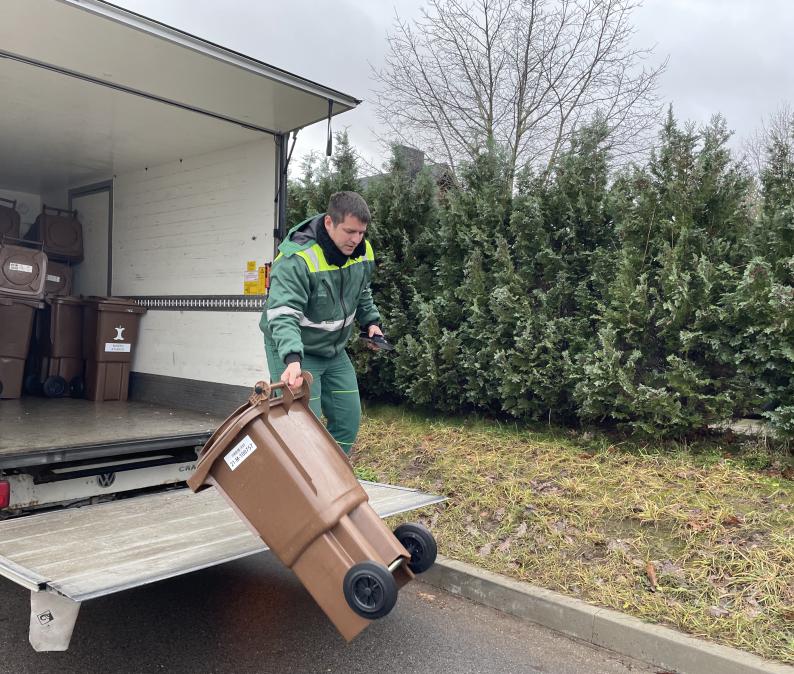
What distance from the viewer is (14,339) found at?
6387mm

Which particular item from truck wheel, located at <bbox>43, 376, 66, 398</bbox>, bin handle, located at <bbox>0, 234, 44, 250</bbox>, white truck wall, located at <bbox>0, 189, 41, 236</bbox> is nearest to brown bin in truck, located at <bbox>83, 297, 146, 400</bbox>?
truck wheel, located at <bbox>43, 376, 66, 398</bbox>

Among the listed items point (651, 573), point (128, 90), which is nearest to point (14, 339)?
point (128, 90)

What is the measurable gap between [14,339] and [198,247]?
2.28 m

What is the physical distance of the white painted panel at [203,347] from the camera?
489 centimetres

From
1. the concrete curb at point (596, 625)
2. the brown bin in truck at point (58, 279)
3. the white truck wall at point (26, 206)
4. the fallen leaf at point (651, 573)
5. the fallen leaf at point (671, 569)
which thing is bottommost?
the concrete curb at point (596, 625)

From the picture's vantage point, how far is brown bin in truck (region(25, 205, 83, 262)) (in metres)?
6.85

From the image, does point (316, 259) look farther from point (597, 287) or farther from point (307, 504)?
point (597, 287)

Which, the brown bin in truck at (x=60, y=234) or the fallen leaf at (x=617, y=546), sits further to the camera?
the brown bin in truck at (x=60, y=234)

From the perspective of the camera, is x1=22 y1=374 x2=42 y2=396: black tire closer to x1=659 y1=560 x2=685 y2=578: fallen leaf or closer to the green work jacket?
the green work jacket

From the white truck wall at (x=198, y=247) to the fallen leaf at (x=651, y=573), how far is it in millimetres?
2646

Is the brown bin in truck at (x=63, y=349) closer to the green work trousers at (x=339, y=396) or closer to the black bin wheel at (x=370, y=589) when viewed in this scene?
the green work trousers at (x=339, y=396)

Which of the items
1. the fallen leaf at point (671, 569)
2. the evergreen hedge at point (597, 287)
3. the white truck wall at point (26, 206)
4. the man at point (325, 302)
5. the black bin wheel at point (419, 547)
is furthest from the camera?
the white truck wall at point (26, 206)

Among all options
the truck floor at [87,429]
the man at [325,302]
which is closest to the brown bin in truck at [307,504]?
the man at [325,302]

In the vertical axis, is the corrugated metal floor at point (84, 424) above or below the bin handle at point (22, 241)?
below
